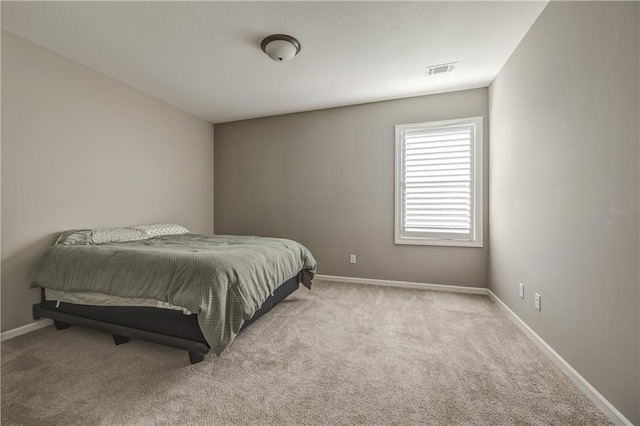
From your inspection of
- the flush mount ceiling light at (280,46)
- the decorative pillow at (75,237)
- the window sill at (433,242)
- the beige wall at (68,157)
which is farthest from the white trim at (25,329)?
the window sill at (433,242)

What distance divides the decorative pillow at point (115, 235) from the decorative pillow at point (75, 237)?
43 millimetres

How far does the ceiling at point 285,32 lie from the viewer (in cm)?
198

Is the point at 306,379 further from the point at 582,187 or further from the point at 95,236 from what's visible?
the point at 95,236

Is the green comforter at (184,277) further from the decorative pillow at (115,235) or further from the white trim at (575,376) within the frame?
the white trim at (575,376)

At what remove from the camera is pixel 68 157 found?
2.62m

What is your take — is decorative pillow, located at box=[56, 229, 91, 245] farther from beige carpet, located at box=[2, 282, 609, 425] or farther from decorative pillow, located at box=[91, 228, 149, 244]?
beige carpet, located at box=[2, 282, 609, 425]

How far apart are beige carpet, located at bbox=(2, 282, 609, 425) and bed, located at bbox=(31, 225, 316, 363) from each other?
0.18 metres

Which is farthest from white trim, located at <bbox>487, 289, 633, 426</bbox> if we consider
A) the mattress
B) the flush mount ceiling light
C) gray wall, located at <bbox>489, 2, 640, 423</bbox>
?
the flush mount ceiling light

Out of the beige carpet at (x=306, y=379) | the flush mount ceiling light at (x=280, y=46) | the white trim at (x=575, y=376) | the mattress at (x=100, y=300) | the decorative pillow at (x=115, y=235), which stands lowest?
the beige carpet at (x=306, y=379)

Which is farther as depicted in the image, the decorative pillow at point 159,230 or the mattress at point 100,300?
the decorative pillow at point 159,230

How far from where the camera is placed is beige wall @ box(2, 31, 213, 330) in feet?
7.34

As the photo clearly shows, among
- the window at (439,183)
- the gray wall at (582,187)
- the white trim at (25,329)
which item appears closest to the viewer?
the gray wall at (582,187)

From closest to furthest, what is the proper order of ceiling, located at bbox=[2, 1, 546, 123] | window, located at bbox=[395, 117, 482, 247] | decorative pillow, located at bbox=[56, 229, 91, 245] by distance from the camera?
ceiling, located at bbox=[2, 1, 546, 123] → decorative pillow, located at bbox=[56, 229, 91, 245] → window, located at bbox=[395, 117, 482, 247]

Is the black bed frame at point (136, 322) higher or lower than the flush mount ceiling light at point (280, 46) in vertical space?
lower
